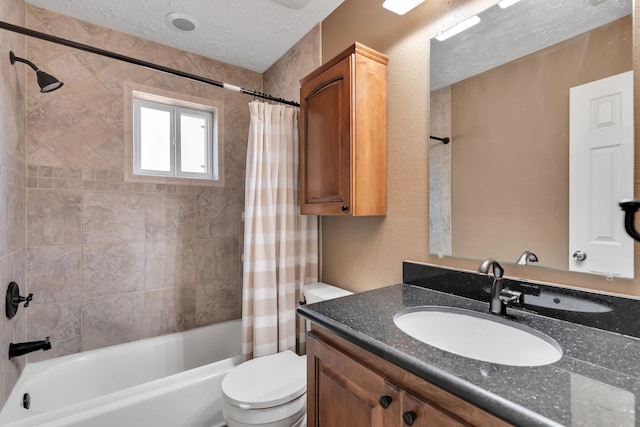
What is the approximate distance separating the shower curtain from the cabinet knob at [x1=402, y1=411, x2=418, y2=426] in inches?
47.6

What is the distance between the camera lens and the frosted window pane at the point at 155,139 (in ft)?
7.14

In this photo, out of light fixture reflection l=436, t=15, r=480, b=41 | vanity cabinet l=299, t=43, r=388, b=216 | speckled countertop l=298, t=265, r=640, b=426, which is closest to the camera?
speckled countertop l=298, t=265, r=640, b=426

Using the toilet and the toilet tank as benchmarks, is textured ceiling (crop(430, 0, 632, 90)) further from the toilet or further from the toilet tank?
the toilet

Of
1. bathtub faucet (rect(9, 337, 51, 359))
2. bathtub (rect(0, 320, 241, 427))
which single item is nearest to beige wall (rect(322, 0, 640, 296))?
bathtub (rect(0, 320, 241, 427))

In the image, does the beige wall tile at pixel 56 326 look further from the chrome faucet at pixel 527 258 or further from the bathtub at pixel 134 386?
the chrome faucet at pixel 527 258

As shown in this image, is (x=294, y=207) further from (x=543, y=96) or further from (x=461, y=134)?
(x=543, y=96)

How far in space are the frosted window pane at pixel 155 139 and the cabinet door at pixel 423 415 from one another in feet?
7.42

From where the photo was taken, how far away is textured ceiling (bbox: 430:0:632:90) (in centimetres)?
88

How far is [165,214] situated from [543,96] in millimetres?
2278

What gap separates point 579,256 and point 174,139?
252cm

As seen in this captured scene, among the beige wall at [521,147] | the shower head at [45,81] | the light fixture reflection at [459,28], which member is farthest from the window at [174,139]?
the beige wall at [521,147]

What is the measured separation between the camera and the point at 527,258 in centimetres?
100

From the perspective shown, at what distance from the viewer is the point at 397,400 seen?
699 mm

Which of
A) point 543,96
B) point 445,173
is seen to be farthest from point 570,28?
point 445,173
